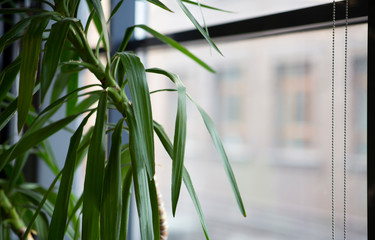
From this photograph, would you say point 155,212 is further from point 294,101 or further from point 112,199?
point 294,101

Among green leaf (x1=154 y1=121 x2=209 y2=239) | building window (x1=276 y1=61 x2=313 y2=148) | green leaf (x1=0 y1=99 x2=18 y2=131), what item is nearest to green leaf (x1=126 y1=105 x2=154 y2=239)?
green leaf (x1=154 y1=121 x2=209 y2=239)

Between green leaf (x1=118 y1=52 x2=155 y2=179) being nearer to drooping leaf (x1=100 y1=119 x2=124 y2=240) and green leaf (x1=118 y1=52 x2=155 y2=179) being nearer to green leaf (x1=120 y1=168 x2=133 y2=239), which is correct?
drooping leaf (x1=100 y1=119 x2=124 y2=240)

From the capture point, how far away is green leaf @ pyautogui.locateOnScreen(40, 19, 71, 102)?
0.58 meters

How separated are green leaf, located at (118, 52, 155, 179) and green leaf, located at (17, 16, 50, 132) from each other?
0.48 ft

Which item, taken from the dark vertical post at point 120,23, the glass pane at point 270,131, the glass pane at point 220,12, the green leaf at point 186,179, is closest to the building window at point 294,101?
the glass pane at point 270,131

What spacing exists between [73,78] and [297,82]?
4.28 ft

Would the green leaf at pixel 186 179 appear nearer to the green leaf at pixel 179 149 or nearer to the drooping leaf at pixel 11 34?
the green leaf at pixel 179 149

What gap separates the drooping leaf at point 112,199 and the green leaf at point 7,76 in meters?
0.25

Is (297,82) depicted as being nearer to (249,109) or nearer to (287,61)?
(287,61)

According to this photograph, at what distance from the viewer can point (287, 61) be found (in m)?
1.99

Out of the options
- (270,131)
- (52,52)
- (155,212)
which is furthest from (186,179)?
(270,131)

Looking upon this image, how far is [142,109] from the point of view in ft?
2.01

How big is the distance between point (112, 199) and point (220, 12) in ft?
3.03

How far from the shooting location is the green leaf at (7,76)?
30.2 inches
